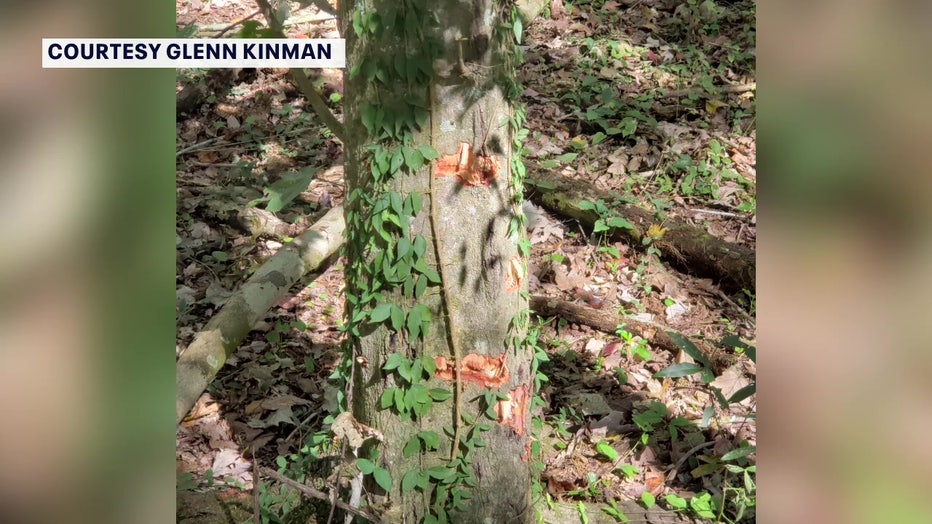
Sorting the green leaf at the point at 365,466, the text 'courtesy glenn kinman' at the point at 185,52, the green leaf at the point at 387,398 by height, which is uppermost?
the text 'courtesy glenn kinman' at the point at 185,52

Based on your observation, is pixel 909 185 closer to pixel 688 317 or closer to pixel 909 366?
pixel 909 366

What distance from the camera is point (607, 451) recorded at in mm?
3355

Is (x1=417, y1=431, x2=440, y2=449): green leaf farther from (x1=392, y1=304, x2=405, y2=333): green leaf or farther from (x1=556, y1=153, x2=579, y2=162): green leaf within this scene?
(x1=556, y1=153, x2=579, y2=162): green leaf

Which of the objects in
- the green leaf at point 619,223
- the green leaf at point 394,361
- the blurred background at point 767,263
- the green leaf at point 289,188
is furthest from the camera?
the green leaf at point 619,223

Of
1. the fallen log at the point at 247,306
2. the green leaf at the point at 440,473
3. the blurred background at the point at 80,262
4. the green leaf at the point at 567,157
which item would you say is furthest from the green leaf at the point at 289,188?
the green leaf at the point at 567,157

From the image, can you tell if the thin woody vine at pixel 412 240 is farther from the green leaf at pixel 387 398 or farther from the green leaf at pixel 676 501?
the green leaf at pixel 676 501

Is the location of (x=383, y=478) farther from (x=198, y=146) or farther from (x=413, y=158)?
(x=198, y=146)

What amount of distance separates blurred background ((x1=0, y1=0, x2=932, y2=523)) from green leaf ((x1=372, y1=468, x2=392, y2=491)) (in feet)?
5.10

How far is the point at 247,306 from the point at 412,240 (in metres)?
1.67

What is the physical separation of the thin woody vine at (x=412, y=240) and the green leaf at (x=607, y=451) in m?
1.08

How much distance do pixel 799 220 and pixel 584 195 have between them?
419 centimetres

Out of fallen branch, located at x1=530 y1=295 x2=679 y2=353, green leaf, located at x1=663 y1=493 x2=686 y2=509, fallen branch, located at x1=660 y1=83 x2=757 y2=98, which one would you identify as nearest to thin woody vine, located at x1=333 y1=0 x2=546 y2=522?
green leaf, located at x1=663 y1=493 x2=686 y2=509

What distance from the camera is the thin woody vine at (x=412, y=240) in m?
2.25

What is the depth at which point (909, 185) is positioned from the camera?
77 cm
